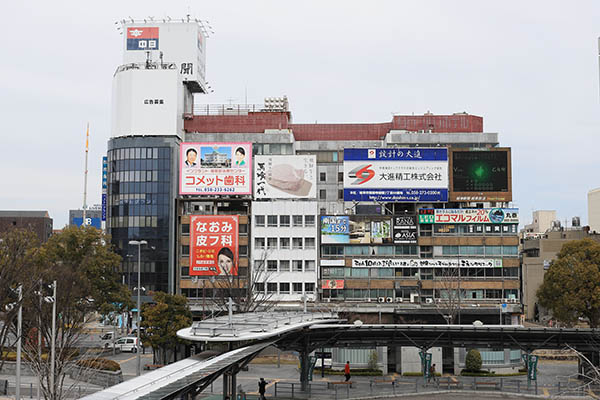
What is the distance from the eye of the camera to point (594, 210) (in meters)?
163

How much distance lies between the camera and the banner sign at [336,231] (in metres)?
95.4

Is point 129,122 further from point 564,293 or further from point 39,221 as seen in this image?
point 39,221

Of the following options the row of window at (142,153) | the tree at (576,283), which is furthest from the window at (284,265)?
the tree at (576,283)

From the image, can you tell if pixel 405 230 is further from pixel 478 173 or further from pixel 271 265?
pixel 271 265

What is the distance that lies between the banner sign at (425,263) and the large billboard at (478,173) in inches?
334

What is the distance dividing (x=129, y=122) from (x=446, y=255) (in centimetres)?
5002

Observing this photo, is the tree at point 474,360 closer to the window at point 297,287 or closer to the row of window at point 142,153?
the window at point 297,287

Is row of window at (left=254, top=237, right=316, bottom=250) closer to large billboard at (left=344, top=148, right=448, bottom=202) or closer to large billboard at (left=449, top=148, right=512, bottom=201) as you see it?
large billboard at (left=344, top=148, right=448, bottom=202)

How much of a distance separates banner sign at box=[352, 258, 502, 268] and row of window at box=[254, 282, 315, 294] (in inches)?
280

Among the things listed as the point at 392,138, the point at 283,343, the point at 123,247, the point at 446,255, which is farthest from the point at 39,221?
the point at 283,343

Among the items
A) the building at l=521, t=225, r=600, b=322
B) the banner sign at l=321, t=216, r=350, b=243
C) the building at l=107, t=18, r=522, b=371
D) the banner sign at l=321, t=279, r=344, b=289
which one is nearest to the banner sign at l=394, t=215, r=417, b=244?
the building at l=107, t=18, r=522, b=371

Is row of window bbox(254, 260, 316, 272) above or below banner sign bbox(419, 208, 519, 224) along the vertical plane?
below

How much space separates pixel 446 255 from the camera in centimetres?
9450

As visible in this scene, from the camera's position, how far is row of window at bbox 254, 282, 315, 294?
97.4 meters
